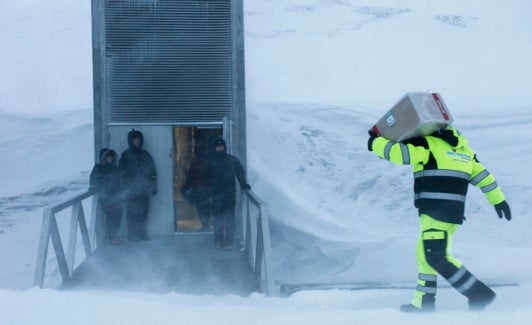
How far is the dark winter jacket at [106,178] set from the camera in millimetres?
8328

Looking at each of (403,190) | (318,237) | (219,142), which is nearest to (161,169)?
(219,142)

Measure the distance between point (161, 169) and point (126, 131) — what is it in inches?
27.3

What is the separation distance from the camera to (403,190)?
15617mm

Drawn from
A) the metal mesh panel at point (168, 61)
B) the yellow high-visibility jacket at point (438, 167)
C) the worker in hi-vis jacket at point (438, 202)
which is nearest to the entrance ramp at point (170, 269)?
the metal mesh panel at point (168, 61)

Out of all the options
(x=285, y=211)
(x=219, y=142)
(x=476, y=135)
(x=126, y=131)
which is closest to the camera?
(x=219, y=142)

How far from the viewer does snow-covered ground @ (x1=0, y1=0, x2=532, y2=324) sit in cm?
521

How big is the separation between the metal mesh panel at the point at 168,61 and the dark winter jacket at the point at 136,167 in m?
0.44

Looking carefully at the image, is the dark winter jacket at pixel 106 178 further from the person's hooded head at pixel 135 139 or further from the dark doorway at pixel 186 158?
the dark doorway at pixel 186 158

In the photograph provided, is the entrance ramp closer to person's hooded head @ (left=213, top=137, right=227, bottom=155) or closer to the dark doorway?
the dark doorway

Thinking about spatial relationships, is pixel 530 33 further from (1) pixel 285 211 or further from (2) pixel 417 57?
(1) pixel 285 211

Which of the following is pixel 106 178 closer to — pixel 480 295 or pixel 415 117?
pixel 415 117

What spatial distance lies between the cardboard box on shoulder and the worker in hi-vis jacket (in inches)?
2.7

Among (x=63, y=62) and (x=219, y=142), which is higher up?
(x=63, y=62)

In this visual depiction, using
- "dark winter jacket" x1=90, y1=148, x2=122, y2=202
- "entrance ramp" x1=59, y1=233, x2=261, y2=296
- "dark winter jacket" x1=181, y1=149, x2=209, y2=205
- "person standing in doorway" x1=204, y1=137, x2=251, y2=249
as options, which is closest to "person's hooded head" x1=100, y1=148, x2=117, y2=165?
"dark winter jacket" x1=90, y1=148, x2=122, y2=202
